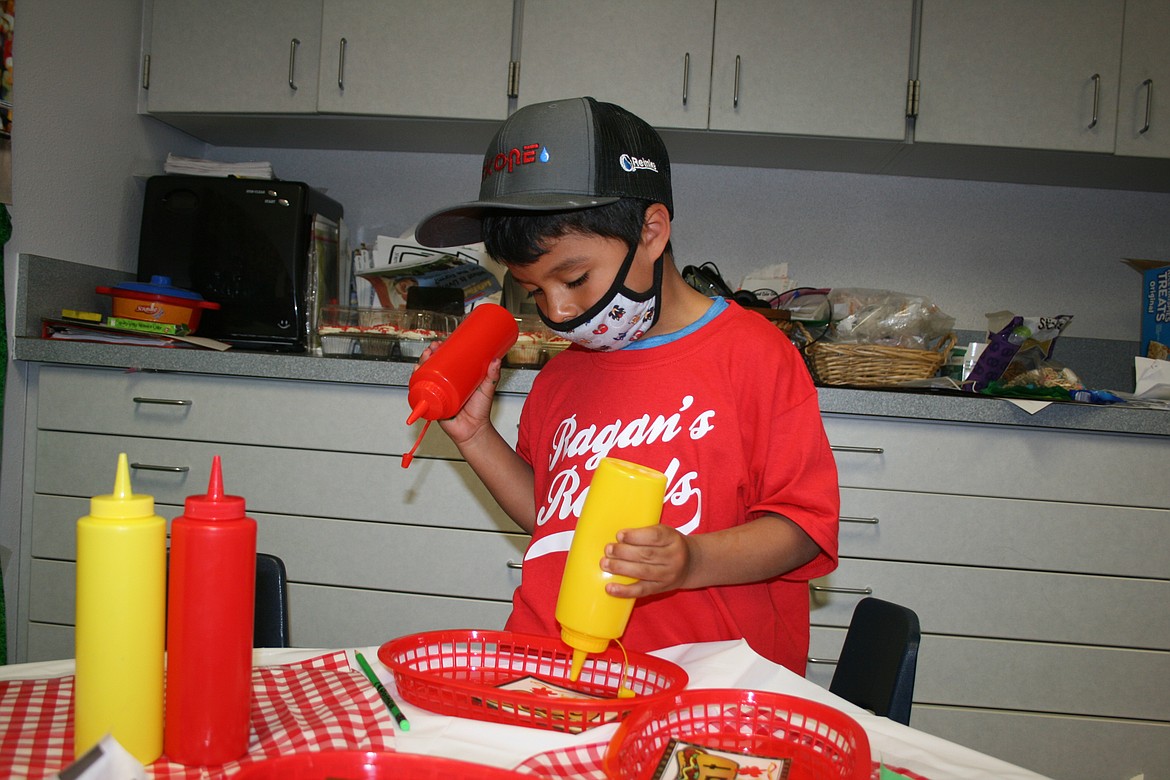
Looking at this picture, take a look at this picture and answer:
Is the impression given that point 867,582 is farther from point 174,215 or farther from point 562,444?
point 174,215

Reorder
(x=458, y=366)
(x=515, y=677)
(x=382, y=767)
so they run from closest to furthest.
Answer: (x=382, y=767) < (x=515, y=677) < (x=458, y=366)

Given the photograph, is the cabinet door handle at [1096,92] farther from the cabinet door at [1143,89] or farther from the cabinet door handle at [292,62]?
the cabinet door handle at [292,62]

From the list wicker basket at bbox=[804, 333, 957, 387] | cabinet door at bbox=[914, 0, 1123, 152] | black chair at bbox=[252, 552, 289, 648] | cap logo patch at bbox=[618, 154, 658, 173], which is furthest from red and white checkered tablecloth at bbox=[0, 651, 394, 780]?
cabinet door at bbox=[914, 0, 1123, 152]

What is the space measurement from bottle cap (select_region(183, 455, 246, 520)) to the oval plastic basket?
0.42 ft

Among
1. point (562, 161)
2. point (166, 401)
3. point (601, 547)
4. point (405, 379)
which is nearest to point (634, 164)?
point (562, 161)

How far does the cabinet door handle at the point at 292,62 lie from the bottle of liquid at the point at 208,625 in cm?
188

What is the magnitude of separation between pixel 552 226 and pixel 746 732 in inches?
20.7

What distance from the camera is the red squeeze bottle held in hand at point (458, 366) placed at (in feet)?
2.49

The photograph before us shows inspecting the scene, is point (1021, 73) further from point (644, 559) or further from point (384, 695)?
point (384, 695)

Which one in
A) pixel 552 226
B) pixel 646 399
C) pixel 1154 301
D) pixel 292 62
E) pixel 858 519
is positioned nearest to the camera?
pixel 552 226

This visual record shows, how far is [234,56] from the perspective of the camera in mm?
2143

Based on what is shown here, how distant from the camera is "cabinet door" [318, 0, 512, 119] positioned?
2.07 metres

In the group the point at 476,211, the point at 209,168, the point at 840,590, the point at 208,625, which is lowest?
the point at 840,590

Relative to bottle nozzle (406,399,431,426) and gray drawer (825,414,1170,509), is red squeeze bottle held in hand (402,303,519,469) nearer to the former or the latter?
bottle nozzle (406,399,431,426)
